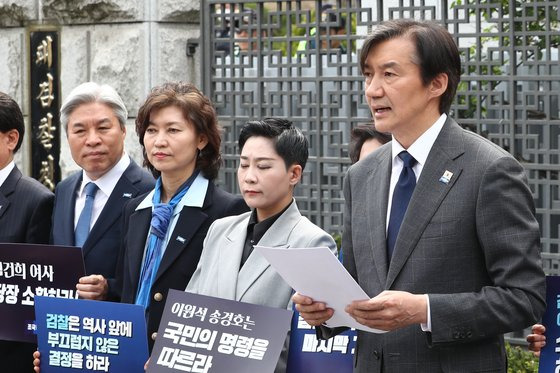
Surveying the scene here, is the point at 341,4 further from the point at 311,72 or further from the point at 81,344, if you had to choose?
the point at 81,344

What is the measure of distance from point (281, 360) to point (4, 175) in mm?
2117

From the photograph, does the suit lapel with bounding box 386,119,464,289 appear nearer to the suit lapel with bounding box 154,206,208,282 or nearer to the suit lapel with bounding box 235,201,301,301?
the suit lapel with bounding box 235,201,301,301

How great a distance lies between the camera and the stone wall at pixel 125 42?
8.31 m

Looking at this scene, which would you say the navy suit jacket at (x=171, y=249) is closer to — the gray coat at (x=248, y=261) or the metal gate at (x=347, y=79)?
the gray coat at (x=248, y=261)

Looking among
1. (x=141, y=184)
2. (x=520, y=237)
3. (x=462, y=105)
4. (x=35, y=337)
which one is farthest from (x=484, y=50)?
(x=520, y=237)

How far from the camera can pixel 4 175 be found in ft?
20.4

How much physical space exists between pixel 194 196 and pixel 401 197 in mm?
1639

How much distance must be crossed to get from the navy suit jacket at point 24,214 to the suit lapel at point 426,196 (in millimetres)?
2657

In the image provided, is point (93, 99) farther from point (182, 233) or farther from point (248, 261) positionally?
point (248, 261)

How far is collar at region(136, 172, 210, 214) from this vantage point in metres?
5.45

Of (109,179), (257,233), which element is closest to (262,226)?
(257,233)

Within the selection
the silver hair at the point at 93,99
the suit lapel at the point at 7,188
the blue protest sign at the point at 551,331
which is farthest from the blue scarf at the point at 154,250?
the blue protest sign at the point at 551,331

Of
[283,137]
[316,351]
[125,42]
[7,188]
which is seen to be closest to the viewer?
[316,351]

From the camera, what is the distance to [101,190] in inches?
232
